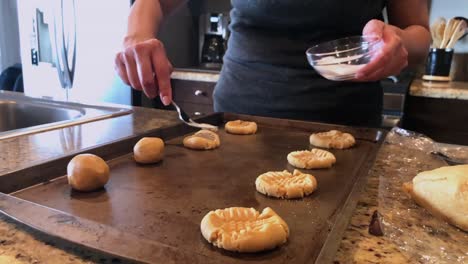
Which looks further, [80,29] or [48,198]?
[80,29]

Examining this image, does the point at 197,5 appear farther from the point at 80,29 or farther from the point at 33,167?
the point at 33,167

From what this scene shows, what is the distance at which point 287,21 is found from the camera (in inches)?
38.8

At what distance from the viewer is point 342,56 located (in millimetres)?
882

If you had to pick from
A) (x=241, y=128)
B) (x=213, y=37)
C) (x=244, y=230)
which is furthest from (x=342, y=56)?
(x=213, y=37)

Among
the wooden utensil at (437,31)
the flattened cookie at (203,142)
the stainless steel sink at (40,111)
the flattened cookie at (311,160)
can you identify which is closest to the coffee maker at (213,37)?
the wooden utensil at (437,31)

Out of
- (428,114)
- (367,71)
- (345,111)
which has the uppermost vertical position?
(367,71)

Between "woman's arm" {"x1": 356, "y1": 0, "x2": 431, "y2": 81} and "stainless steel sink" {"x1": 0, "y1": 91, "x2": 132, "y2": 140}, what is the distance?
686 millimetres

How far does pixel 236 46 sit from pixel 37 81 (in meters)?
2.11

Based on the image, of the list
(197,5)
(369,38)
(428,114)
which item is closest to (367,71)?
(369,38)

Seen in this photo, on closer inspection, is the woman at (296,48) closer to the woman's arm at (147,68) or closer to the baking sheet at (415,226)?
the woman's arm at (147,68)

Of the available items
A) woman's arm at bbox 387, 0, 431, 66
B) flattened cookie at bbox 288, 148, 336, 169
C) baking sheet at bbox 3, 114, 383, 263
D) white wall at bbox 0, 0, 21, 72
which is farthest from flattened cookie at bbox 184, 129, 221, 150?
white wall at bbox 0, 0, 21, 72

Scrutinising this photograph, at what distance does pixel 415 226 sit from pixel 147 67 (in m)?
0.53

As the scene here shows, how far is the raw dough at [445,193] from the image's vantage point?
1.52ft

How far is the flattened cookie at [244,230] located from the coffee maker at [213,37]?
207 cm
